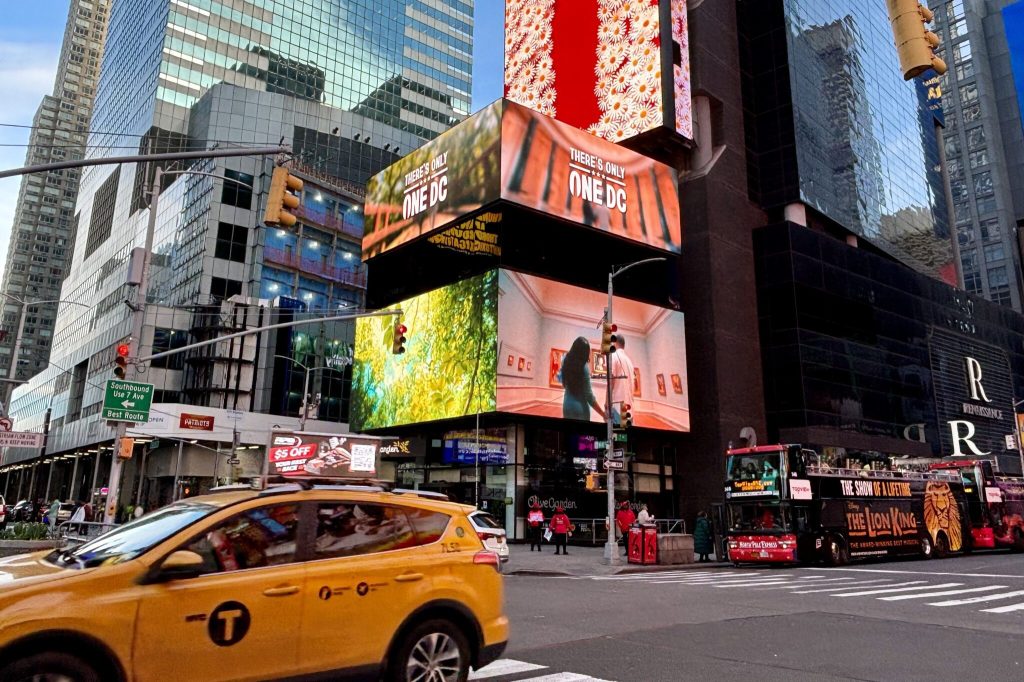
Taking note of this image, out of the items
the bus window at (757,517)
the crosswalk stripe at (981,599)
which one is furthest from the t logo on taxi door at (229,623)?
the bus window at (757,517)

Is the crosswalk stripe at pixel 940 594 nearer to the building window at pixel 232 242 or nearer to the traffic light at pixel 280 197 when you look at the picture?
the traffic light at pixel 280 197

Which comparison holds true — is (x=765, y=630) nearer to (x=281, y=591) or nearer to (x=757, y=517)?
(x=281, y=591)

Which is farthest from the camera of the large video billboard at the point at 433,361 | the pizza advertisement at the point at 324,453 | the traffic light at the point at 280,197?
the large video billboard at the point at 433,361

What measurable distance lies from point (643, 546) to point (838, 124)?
136 ft

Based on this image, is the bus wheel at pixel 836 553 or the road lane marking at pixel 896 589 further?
the bus wheel at pixel 836 553

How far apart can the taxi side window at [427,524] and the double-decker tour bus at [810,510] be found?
2014 centimetres

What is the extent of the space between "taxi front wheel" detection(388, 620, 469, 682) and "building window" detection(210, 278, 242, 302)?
69796 mm

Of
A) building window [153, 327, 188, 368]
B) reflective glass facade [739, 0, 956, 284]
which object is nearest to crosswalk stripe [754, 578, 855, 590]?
reflective glass facade [739, 0, 956, 284]

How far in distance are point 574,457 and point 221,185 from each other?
51282 millimetres

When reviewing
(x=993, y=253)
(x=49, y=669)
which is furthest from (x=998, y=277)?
(x=49, y=669)

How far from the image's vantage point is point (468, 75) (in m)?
115

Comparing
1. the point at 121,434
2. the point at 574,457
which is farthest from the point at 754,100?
the point at 121,434

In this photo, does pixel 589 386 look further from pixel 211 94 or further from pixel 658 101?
pixel 211 94

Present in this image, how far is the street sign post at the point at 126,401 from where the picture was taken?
17.9m
